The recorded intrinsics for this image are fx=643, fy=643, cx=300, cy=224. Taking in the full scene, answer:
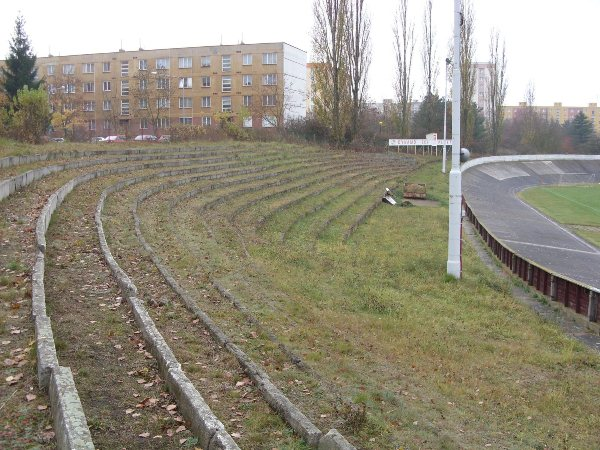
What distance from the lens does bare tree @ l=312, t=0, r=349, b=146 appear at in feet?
162

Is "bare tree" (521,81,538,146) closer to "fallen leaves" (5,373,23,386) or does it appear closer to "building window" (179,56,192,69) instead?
"building window" (179,56,192,69)

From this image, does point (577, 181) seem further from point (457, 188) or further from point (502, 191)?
point (457, 188)

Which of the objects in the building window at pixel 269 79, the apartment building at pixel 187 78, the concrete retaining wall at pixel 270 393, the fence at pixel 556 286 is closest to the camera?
the concrete retaining wall at pixel 270 393

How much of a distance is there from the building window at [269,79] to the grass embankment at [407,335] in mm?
44164

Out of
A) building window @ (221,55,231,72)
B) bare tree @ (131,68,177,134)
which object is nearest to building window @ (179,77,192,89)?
building window @ (221,55,231,72)

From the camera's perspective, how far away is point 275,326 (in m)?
10.1

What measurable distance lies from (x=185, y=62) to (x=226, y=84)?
503cm

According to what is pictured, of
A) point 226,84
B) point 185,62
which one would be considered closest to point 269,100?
point 226,84

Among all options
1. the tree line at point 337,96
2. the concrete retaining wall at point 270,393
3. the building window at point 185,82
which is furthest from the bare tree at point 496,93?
the concrete retaining wall at point 270,393

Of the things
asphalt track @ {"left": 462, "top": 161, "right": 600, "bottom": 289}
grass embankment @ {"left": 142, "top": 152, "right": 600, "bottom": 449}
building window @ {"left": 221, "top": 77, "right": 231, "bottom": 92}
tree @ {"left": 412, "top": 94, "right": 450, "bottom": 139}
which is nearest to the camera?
grass embankment @ {"left": 142, "top": 152, "right": 600, "bottom": 449}

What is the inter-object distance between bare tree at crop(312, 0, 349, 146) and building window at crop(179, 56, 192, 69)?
2018 centimetres

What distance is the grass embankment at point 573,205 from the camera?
34500mm

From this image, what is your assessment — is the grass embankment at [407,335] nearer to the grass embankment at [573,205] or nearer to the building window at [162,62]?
the grass embankment at [573,205]

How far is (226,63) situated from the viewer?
65.7m
